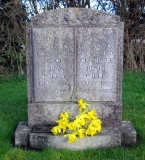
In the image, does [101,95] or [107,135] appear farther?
[101,95]

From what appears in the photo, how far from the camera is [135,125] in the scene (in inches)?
215

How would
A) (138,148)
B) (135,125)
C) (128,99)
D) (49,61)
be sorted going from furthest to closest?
(128,99) < (135,125) < (49,61) < (138,148)

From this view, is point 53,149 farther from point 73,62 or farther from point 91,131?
point 73,62

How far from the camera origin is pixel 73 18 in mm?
4895

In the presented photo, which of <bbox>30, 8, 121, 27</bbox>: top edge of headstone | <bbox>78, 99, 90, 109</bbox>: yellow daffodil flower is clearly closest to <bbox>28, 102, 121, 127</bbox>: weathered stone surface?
<bbox>78, 99, 90, 109</bbox>: yellow daffodil flower

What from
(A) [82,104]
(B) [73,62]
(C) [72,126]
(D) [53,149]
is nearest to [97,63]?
(B) [73,62]

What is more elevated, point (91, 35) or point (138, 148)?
point (91, 35)

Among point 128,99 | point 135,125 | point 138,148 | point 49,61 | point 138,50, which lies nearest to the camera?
point 138,148

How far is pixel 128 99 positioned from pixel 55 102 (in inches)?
99.5

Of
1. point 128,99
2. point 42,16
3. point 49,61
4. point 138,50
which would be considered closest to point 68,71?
point 49,61

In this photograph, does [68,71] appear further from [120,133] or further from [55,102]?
[120,133]

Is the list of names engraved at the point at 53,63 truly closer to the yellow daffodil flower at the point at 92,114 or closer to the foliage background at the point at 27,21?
the yellow daffodil flower at the point at 92,114

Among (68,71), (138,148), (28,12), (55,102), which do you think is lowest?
(138,148)

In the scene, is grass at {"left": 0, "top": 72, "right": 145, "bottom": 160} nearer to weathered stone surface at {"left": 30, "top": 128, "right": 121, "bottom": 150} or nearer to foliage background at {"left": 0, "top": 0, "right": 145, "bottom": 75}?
weathered stone surface at {"left": 30, "top": 128, "right": 121, "bottom": 150}
